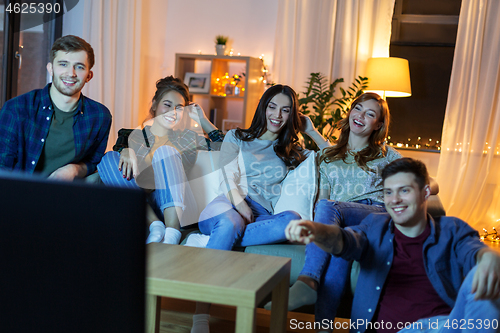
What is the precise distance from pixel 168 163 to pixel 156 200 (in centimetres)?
19

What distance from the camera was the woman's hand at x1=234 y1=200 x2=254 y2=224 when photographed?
6.64 ft

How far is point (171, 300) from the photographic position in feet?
7.06

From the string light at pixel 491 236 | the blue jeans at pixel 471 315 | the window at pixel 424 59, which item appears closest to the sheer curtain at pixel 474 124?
the string light at pixel 491 236

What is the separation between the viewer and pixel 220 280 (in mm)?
1086

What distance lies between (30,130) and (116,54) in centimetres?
236

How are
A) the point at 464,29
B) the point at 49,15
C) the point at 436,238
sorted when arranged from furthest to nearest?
the point at 49,15 → the point at 464,29 → the point at 436,238

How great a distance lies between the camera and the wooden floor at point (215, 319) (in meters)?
1.83

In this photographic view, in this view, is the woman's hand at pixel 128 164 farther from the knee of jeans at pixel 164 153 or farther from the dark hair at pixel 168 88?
the dark hair at pixel 168 88

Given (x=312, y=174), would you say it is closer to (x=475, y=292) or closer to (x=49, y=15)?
(x=475, y=292)

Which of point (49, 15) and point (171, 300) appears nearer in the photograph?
point (171, 300)

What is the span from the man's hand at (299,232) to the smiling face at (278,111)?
114 cm

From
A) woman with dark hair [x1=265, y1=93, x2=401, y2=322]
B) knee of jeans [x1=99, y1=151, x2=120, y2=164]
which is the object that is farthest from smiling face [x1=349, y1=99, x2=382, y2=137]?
knee of jeans [x1=99, y1=151, x2=120, y2=164]

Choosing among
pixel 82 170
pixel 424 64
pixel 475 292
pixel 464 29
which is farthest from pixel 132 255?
pixel 424 64

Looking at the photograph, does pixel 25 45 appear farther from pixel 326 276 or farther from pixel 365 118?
pixel 326 276
